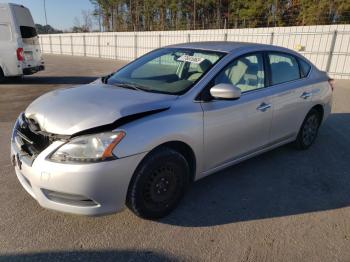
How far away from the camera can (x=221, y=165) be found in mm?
3350

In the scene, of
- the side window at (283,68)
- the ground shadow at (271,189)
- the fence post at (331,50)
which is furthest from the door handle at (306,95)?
the fence post at (331,50)

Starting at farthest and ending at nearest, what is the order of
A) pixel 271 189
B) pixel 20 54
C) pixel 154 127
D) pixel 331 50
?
1. pixel 331 50
2. pixel 20 54
3. pixel 271 189
4. pixel 154 127

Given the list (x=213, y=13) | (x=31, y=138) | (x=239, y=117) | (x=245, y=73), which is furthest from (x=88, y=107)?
(x=213, y=13)

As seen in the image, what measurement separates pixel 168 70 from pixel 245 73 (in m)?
0.91

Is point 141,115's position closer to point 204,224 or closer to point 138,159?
point 138,159

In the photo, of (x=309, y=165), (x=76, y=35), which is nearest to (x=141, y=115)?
(x=309, y=165)

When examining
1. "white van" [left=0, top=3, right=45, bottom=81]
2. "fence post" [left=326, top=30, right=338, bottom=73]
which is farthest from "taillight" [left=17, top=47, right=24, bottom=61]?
"fence post" [left=326, top=30, right=338, bottom=73]

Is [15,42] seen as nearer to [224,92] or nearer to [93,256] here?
[224,92]

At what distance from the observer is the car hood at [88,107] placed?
8.16 feet

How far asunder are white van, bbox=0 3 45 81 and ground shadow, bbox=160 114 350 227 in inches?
369

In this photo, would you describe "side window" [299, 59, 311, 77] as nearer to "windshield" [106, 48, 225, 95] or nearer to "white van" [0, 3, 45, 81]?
"windshield" [106, 48, 225, 95]

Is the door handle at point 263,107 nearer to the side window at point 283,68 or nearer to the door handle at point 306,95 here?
the side window at point 283,68

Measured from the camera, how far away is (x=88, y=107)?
2.69 meters

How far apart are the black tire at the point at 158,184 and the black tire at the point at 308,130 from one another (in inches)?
94.6
